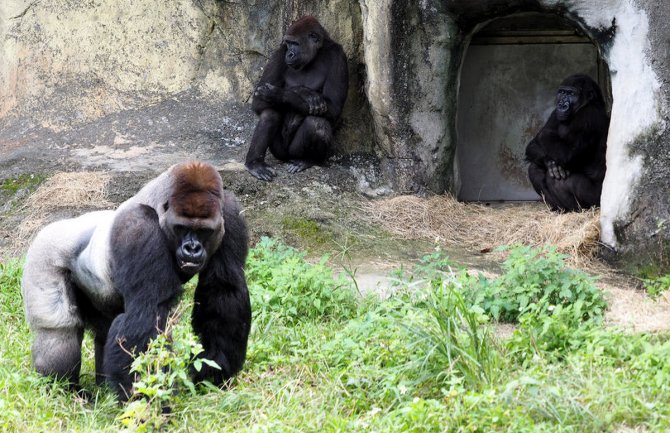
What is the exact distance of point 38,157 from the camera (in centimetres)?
850

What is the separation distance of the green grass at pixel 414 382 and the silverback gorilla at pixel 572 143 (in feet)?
10.4

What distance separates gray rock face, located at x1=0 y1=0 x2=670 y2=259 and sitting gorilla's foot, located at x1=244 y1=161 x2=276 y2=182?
0.53 meters

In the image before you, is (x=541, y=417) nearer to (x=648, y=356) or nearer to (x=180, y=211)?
(x=648, y=356)

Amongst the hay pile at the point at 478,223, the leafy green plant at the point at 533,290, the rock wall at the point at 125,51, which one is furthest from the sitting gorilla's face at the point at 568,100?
the leafy green plant at the point at 533,290

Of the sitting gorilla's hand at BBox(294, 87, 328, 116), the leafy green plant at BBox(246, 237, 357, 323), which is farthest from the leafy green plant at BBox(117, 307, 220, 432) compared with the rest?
the sitting gorilla's hand at BBox(294, 87, 328, 116)

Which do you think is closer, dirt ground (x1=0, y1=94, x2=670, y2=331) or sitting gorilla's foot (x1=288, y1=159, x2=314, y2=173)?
dirt ground (x1=0, y1=94, x2=670, y2=331)

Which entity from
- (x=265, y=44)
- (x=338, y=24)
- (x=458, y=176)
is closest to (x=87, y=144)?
(x=265, y=44)

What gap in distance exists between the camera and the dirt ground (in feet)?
22.6

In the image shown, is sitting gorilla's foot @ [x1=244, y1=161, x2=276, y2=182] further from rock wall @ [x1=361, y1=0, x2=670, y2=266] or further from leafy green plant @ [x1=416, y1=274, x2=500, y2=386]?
leafy green plant @ [x1=416, y1=274, x2=500, y2=386]

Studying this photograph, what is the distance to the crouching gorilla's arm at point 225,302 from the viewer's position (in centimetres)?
420

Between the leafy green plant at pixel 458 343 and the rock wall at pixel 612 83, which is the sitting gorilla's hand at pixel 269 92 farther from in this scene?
the leafy green plant at pixel 458 343

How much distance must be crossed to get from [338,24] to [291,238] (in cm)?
262

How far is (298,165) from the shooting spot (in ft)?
26.8

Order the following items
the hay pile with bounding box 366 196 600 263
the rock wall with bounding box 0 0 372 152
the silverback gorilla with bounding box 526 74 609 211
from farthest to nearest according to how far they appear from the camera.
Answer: the rock wall with bounding box 0 0 372 152, the silverback gorilla with bounding box 526 74 609 211, the hay pile with bounding box 366 196 600 263
